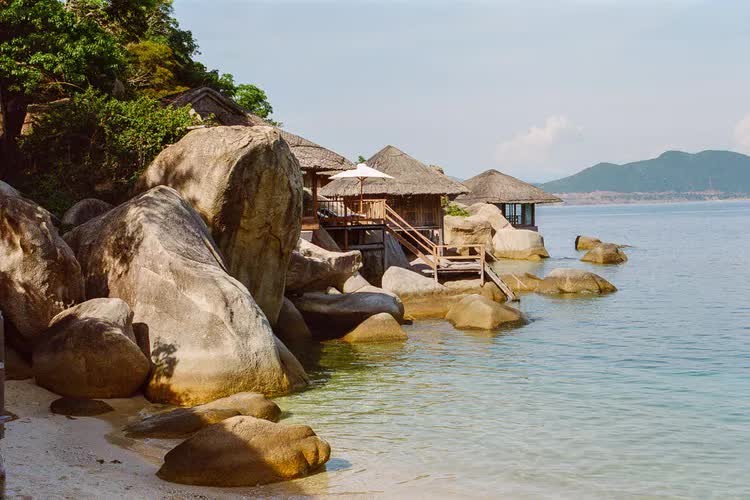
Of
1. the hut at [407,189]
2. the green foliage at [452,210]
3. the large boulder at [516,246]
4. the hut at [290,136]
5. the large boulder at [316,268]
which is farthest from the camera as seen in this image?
the green foliage at [452,210]

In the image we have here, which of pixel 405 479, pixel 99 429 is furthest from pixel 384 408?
pixel 99 429

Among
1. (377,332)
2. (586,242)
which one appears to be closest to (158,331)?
(377,332)

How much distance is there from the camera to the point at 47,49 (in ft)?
75.6

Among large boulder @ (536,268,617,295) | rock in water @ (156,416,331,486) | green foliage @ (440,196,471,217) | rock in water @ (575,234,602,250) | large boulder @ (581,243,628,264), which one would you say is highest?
green foliage @ (440,196,471,217)

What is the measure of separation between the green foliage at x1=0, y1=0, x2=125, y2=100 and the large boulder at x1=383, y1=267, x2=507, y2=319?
11.3 metres

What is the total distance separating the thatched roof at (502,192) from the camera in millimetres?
57866

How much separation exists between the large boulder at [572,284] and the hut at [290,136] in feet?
29.2

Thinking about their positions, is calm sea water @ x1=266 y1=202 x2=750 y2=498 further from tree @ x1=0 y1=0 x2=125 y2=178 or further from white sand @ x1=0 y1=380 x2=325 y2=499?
tree @ x1=0 y1=0 x2=125 y2=178

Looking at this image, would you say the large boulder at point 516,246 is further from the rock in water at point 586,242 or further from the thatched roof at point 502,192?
the rock in water at point 586,242

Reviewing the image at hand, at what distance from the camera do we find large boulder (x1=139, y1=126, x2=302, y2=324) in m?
17.7

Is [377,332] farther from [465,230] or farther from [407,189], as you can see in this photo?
[465,230]

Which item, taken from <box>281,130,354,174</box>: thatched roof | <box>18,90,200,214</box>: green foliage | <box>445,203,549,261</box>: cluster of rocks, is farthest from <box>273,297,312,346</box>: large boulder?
<box>445,203,549,261</box>: cluster of rocks

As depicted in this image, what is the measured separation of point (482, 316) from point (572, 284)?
9.72 m

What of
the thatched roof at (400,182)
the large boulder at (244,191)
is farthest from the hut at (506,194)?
the large boulder at (244,191)
